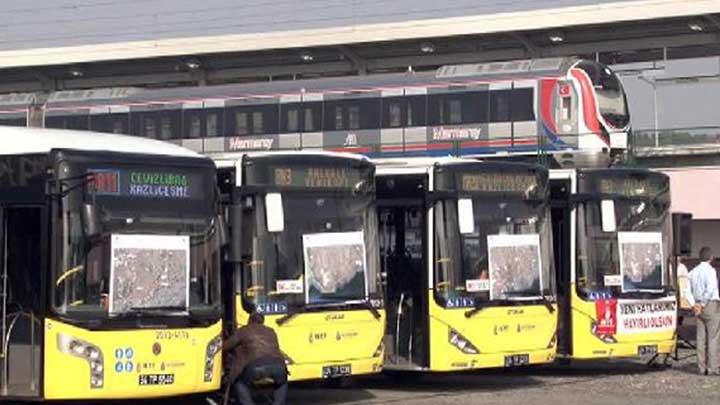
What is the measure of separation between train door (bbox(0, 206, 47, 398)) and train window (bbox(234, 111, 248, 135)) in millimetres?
27851

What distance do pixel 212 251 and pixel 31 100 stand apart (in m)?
31.9

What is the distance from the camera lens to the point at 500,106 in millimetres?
37281

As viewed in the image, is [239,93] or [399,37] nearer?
[239,93]

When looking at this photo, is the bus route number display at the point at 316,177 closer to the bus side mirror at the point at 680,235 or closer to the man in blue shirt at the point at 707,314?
Answer: the bus side mirror at the point at 680,235

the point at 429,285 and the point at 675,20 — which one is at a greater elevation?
the point at 675,20

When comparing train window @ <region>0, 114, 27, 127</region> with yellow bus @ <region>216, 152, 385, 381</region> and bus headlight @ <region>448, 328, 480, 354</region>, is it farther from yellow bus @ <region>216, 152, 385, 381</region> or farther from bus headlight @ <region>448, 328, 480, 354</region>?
yellow bus @ <region>216, 152, 385, 381</region>

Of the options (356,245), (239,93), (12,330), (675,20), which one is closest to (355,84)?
(239,93)

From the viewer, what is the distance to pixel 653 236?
734 inches

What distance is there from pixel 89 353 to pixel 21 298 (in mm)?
931

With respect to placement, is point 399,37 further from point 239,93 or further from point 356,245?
point 356,245

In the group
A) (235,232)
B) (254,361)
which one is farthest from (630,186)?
(254,361)

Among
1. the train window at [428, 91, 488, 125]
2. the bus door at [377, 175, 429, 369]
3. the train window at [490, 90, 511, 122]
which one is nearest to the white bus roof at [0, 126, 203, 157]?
the bus door at [377, 175, 429, 369]

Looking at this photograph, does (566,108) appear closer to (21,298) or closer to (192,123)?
(192,123)

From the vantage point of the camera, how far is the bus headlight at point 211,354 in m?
13.1
